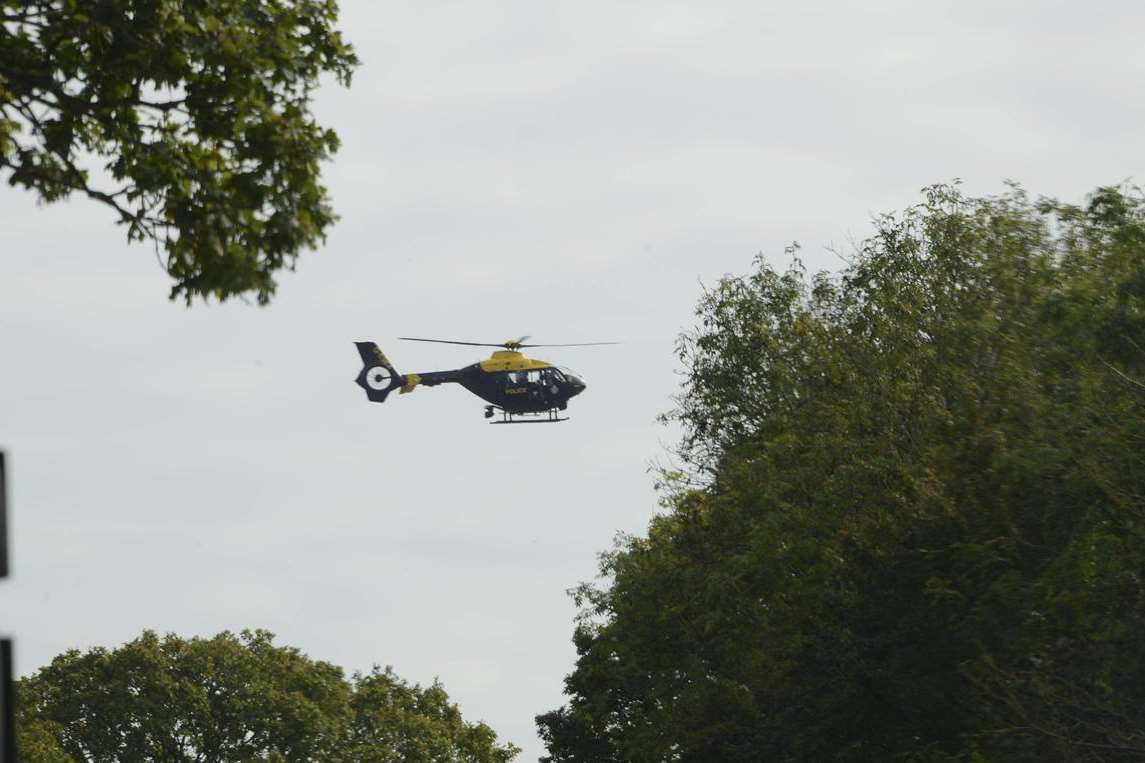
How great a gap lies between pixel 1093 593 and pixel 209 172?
48.9 ft

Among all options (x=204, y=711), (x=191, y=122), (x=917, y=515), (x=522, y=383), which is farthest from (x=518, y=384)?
(x=191, y=122)

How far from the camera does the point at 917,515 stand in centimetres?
3272

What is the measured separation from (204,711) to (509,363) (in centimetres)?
1755

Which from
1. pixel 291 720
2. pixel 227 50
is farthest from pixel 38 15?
pixel 291 720

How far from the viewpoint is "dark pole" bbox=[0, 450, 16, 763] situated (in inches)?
340

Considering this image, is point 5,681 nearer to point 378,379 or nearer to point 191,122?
point 191,122

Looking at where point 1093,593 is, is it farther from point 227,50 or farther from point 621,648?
point 621,648

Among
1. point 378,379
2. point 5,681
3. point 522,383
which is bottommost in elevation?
point 5,681

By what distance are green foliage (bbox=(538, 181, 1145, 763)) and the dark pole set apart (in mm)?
19501

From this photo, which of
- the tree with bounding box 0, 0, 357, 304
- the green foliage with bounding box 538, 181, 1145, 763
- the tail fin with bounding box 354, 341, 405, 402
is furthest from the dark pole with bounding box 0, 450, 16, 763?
the tail fin with bounding box 354, 341, 405, 402

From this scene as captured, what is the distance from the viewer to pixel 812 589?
35094mm

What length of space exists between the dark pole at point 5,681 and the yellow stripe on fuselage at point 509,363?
65821mm

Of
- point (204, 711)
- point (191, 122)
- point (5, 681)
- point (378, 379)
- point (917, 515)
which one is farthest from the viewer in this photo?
point (378, 379)

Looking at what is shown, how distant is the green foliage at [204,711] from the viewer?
7338cm
